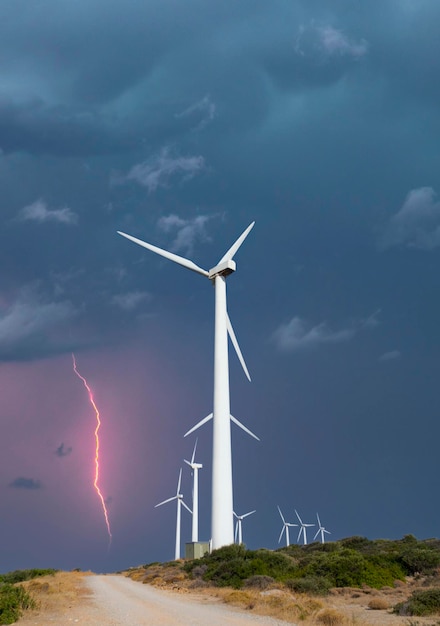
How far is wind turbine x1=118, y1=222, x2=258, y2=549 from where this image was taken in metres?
44.5

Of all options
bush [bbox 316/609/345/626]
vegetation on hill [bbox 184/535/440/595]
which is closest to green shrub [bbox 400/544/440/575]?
vegetation on hill [bbox 184/535/440/595]

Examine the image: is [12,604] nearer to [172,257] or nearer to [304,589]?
[304,589]

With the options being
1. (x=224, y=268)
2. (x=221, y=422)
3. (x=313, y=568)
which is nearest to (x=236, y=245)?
(x=224, y=268)

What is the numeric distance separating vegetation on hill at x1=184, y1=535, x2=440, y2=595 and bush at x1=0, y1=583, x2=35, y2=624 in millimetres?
14179

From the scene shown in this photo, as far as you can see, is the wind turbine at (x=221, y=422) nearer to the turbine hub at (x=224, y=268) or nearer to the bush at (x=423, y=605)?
the turbine hub at (x=224, y=268)

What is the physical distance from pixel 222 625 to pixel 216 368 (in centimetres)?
3044

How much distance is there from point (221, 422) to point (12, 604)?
25355 millimetres

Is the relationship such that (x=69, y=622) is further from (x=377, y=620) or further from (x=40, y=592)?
(x=40, y=592)

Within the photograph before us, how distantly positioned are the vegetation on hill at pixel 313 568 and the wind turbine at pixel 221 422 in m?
2.24

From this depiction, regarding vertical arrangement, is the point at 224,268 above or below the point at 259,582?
above

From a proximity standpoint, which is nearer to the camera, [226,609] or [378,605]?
[226,609]

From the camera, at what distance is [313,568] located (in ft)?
123

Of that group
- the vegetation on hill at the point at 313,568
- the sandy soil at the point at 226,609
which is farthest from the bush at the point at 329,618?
the vegetation on hill at the point at 313,568

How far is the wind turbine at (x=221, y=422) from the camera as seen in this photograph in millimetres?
44500
